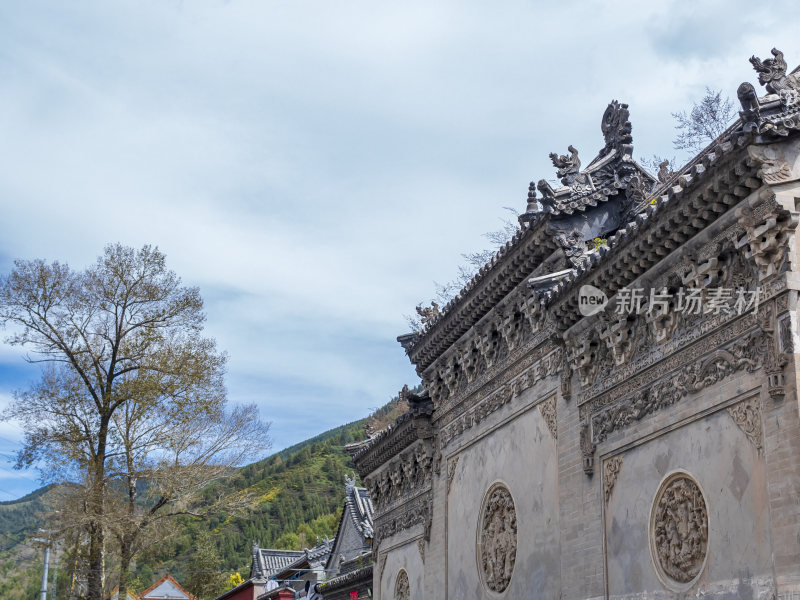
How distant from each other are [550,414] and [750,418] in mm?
4376

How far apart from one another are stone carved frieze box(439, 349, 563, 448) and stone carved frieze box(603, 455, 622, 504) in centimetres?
192

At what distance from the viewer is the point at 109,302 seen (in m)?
21.0

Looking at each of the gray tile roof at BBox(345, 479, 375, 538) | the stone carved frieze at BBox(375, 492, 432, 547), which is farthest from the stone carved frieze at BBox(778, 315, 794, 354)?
the gray tile roof at BBox(345, 479, 375, 538)

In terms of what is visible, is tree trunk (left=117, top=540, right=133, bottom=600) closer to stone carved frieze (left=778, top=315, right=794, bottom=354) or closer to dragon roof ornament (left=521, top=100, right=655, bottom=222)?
dragon roof ornament (left=521, top=100, right=655, bottom=222)

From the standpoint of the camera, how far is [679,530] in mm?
9844

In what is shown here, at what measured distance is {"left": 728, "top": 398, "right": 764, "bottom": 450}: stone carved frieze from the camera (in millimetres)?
8828

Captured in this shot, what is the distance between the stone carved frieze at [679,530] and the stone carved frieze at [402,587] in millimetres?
9162

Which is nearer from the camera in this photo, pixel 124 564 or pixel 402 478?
pixel 402 478

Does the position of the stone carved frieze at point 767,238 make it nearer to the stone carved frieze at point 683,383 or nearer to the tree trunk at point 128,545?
the stone carved frieze at point 683,383

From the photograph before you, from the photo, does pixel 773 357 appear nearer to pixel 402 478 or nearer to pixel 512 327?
pixel 512 327

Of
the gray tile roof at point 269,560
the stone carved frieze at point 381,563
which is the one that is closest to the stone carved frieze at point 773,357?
the stone carved frieze at point 381,563

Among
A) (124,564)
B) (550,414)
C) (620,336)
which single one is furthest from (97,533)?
(620,336)

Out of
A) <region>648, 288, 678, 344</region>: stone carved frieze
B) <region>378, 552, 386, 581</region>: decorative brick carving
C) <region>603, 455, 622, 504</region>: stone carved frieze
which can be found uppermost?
<region>648, 288, 678, 344</region>: stone carved frieze

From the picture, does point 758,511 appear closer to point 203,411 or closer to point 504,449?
point 504,449
